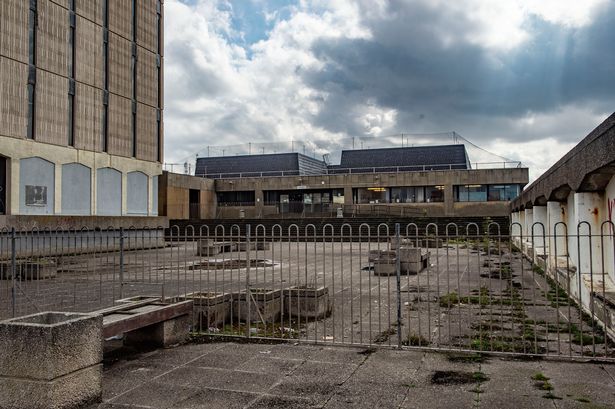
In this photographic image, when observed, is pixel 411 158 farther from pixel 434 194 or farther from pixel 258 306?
pixel 258 306

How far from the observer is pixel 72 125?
102 ft

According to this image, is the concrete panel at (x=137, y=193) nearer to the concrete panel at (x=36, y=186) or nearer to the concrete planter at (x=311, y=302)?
the concrete panel at (x=36, y=186)

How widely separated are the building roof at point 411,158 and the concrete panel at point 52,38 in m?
43.8

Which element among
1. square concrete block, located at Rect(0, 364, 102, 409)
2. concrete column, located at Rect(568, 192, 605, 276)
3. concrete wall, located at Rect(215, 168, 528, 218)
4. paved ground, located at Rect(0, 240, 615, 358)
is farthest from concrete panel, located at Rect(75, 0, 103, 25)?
square concrete block, located at Rect(0, 364, 102, 409)

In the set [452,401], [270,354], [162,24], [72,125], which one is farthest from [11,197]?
[452,401]

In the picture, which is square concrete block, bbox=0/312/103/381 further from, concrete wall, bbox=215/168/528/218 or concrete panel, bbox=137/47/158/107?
concrete wall, bbox=215/168/528/218

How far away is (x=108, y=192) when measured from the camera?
3444 centimetres

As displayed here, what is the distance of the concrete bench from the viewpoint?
740cm

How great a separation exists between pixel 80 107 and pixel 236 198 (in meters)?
32.9

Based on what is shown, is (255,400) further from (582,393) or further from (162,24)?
(162,24)

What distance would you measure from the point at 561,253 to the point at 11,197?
26123 millimetres

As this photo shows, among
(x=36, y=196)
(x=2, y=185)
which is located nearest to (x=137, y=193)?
(x=36, y=196)

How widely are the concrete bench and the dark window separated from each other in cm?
5449

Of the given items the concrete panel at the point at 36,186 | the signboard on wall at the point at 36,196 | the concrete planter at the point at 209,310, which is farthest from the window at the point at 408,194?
the concrete planter at the point at 209,310
